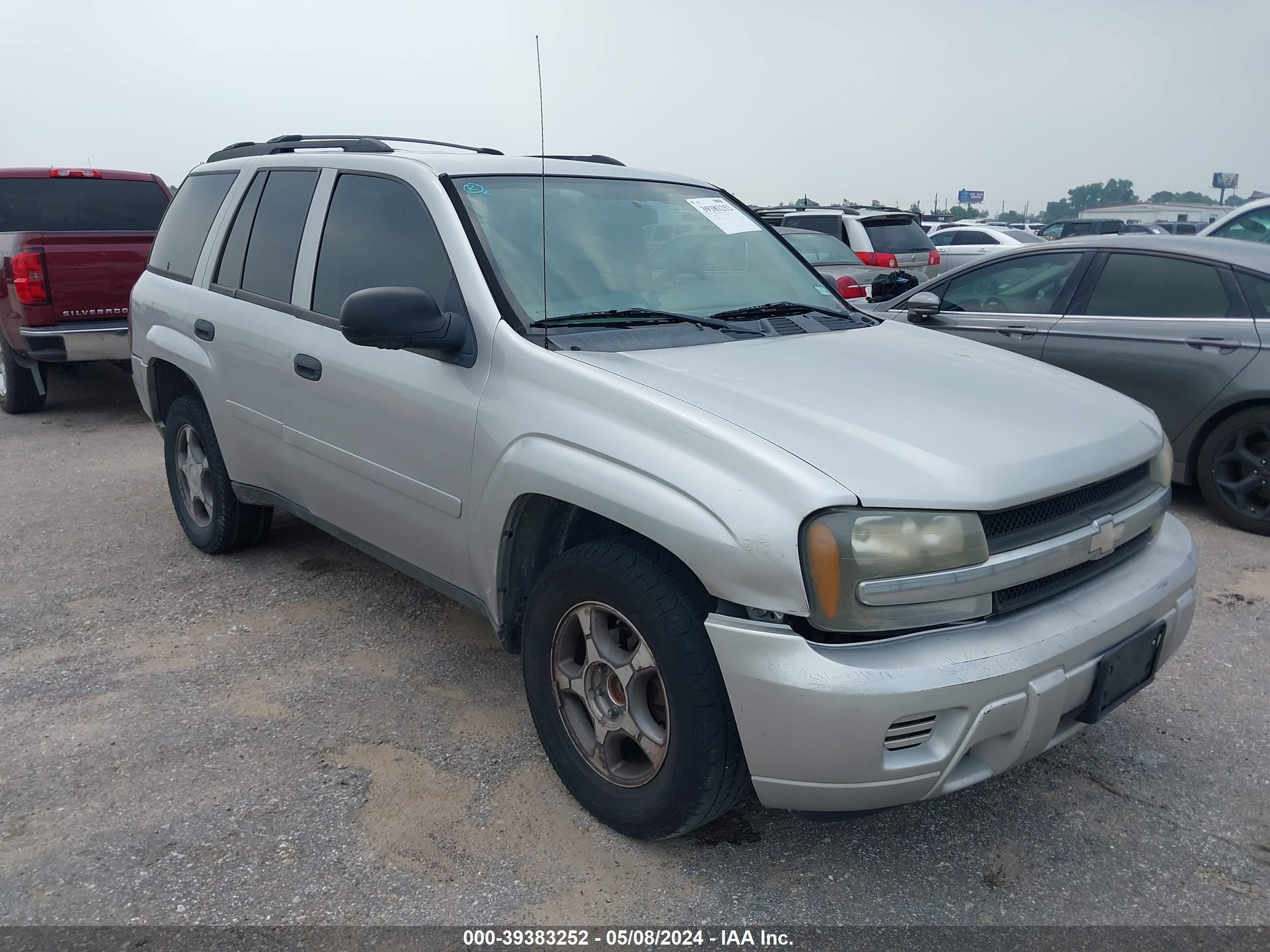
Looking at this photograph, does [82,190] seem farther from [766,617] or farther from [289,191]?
[766,617]

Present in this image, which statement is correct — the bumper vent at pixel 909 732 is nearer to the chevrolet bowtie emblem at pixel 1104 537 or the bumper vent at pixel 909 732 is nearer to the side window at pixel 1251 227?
the chevrolet bowtie emblem at pixel 1104 537

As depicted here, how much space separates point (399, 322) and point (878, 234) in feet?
33.3

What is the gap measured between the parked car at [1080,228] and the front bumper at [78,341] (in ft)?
69.6

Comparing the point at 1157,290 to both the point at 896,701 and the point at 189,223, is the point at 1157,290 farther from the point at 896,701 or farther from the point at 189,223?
the point at 189,223

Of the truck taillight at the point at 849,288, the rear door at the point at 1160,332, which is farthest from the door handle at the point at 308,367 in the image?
the truck taillight at the point at 849,288

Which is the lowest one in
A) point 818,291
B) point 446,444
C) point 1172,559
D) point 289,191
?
point 1172,559

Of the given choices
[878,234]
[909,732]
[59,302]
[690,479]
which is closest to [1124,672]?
[909,732]

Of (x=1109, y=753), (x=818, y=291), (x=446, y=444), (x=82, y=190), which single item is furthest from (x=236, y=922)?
(x=82, y=190)

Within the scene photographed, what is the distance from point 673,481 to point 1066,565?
99 centimetres

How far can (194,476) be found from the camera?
185 inches

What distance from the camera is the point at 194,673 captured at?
364 centimetres

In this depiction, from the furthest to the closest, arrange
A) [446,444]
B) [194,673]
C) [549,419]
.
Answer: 1. [194,673]
2. [446,444]
3. [549,419]

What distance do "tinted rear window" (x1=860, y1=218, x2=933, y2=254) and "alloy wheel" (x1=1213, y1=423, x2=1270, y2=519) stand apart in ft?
23.2

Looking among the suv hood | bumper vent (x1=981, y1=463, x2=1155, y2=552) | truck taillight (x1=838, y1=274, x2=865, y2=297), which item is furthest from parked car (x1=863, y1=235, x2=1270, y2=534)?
truck taillight (x1=838, y1=274, x2=865, y2=297)
